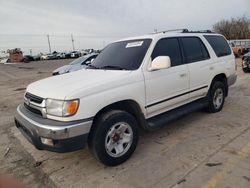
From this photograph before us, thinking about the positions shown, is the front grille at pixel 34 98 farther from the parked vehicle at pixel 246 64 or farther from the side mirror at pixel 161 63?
the parked vehicle at pixel 246 64

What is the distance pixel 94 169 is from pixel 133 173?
587 millimetres

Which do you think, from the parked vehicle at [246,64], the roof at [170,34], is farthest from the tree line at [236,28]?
the roof at [170,34]

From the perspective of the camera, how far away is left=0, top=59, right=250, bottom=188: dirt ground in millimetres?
2984

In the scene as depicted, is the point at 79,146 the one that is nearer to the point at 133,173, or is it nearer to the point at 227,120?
the point at 133,173

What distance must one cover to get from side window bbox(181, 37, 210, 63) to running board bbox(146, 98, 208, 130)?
0.90m

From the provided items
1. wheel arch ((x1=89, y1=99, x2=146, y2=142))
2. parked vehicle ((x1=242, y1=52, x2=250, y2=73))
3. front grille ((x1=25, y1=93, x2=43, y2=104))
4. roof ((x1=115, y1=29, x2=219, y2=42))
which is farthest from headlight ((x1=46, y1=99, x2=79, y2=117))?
Answer: parked vehicle ((x1=242, y1=52, x2=250, y2=73))

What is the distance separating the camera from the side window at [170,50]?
4.04 m

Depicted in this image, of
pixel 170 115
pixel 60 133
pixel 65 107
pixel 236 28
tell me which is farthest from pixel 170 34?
pixel 236 28

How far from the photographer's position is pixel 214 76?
5.22 metres

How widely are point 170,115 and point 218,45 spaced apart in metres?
2.51

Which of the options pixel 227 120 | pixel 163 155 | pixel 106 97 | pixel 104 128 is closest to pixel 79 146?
pixel 104 128

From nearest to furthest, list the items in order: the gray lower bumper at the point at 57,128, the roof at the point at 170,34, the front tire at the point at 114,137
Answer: the gray lower bumper at the point at 57,128, the front tire at the point at 114,137, the roof at the point at 170,34

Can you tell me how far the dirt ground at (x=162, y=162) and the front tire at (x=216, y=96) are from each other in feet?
1.71

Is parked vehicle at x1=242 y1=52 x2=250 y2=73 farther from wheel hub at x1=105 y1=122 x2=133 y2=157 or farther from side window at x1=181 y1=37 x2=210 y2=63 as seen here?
wheel hub at x1=105 y1=122 x2=133 y2=157
